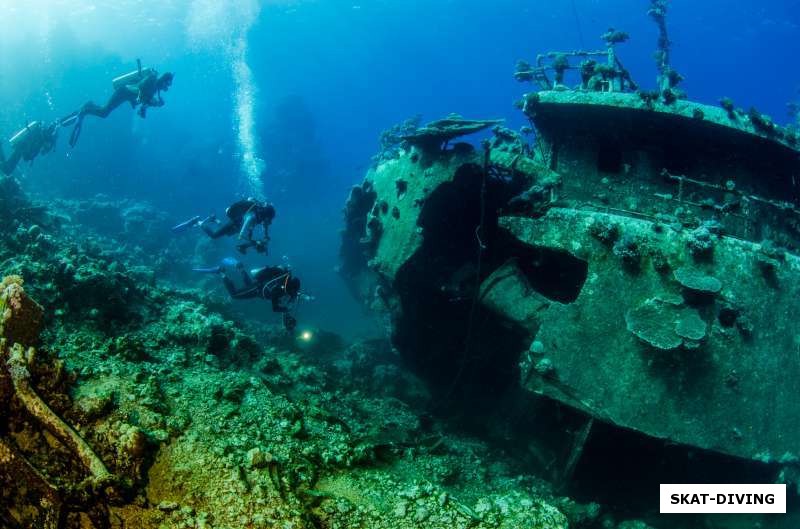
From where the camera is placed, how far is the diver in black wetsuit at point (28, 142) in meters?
12.4

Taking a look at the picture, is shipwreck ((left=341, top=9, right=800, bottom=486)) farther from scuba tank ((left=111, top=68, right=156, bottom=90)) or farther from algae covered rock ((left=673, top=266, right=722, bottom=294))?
scuba tank ((left=111, top=68, right=156, bottom=90))

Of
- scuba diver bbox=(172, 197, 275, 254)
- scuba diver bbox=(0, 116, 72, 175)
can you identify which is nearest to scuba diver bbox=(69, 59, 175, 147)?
scuba diver bbox=(0, 116, 72, 175)

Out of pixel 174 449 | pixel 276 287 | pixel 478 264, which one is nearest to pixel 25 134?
pixel 276 287

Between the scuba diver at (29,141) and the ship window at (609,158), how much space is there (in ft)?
46.0

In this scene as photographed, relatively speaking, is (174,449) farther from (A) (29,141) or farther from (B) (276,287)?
(A) (29,141)

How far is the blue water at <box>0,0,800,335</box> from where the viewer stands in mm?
34156

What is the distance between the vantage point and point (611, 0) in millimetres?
70375

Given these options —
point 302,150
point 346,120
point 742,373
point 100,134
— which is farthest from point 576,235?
point 346,120

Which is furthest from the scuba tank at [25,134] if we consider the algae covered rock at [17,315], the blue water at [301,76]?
the algae covered rock at [17,315]

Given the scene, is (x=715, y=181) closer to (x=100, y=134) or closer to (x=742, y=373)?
(x=742, y=373)

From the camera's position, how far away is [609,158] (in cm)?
665

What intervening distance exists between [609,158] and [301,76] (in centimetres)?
12475

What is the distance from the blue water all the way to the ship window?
216 cm

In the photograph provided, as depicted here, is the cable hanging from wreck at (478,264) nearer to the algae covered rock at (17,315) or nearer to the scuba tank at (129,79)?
the algae covered rock at (17,315)
